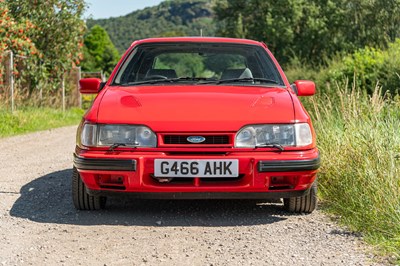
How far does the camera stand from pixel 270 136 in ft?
15.4

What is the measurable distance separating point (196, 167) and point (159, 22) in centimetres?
13586

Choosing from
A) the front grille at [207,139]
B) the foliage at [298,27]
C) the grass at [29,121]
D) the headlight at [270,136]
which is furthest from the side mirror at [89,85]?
the foliage at [298,27]

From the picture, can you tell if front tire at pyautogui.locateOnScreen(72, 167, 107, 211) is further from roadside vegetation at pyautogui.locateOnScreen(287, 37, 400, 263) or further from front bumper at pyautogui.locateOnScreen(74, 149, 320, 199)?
roadside vegetation at pyautogui.locateOnScreen(287, 37, 400, 263)

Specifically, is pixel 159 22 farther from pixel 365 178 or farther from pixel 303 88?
pixel 365 178

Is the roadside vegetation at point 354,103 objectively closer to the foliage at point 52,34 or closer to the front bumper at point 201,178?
the front bumper at point 201,178

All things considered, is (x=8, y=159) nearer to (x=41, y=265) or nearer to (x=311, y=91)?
(x=311, y=91)

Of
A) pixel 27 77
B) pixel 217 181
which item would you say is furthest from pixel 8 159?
pixel 27 77

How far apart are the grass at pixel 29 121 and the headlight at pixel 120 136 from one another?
8.57 metres

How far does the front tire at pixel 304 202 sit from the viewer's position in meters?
5.06

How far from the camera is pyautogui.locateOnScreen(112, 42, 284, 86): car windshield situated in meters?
5.66

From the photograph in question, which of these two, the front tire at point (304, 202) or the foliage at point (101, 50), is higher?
the front tire at point (304, 202)

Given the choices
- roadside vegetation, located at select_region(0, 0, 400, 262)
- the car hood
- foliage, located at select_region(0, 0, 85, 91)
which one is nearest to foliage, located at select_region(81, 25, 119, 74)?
roadside vegetation, located at select_region(0, 0, 400, 262)

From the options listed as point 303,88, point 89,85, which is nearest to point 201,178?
point 303,88

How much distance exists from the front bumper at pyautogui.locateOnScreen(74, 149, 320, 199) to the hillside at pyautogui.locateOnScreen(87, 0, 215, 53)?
374 ft
